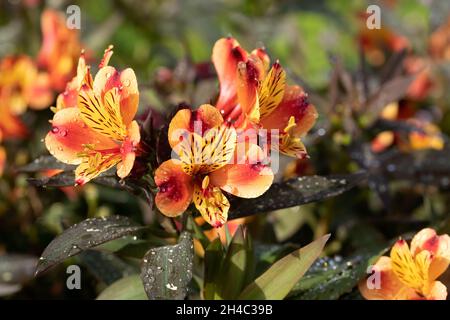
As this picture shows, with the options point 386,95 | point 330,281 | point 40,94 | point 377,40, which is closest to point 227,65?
point 330,281

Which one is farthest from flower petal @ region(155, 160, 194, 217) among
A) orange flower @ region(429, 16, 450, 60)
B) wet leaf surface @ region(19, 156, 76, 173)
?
orange flower @ region(429, 16, 450, 60)

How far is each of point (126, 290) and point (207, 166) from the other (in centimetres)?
25

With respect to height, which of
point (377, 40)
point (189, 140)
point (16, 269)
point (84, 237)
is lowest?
point (16, 269)

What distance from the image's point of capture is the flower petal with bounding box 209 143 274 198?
0.81 m

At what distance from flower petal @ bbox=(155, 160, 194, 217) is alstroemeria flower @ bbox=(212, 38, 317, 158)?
9 cm

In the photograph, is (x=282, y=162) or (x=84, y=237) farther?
(x=282, y=162)

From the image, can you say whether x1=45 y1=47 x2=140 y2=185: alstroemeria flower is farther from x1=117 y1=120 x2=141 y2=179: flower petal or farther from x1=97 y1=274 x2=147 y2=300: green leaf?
x1=97 y1=274 x2=147 y2=300: green leaf

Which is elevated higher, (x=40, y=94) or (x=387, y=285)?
(x=40, y=94)

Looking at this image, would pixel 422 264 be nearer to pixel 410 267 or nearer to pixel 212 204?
pixel 410 267

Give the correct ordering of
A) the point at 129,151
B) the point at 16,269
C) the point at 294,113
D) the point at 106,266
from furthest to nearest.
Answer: the point at 16,269, the point at 106,266, the point at 294,113, the point at 129,151

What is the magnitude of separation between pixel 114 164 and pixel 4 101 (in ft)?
2.45

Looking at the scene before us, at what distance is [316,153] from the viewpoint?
1386mm

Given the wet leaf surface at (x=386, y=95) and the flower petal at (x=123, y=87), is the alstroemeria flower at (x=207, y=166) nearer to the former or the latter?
the flower petal at (x=123, y=87)

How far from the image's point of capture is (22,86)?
1546mm
